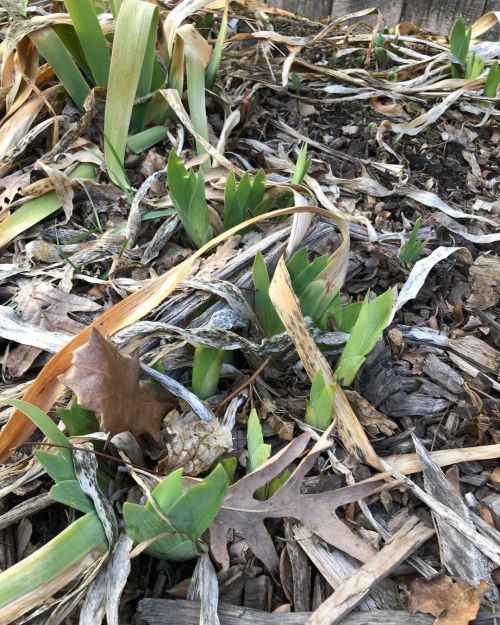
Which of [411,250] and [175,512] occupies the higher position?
[175,512]

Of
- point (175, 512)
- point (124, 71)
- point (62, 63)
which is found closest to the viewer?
point (175, 512)

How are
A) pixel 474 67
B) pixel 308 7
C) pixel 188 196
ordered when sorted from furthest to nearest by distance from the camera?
pixel 308 7
pixel 474 67
pixel 188 196

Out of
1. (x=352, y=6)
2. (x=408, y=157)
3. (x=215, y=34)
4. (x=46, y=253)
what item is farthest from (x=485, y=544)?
(x=352, y=6)

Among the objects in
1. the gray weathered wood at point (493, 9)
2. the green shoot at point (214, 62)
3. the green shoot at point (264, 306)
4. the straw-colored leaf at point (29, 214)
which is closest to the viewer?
the green shoot at point (264, 306)

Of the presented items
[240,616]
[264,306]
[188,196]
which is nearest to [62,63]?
[188,196]

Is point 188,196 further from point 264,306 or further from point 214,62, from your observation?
point 214,62

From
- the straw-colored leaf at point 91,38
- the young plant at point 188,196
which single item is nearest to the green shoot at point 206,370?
the young plant at point 188,196

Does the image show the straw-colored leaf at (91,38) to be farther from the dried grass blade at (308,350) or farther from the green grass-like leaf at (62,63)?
the dried grass blade at (308,350)
